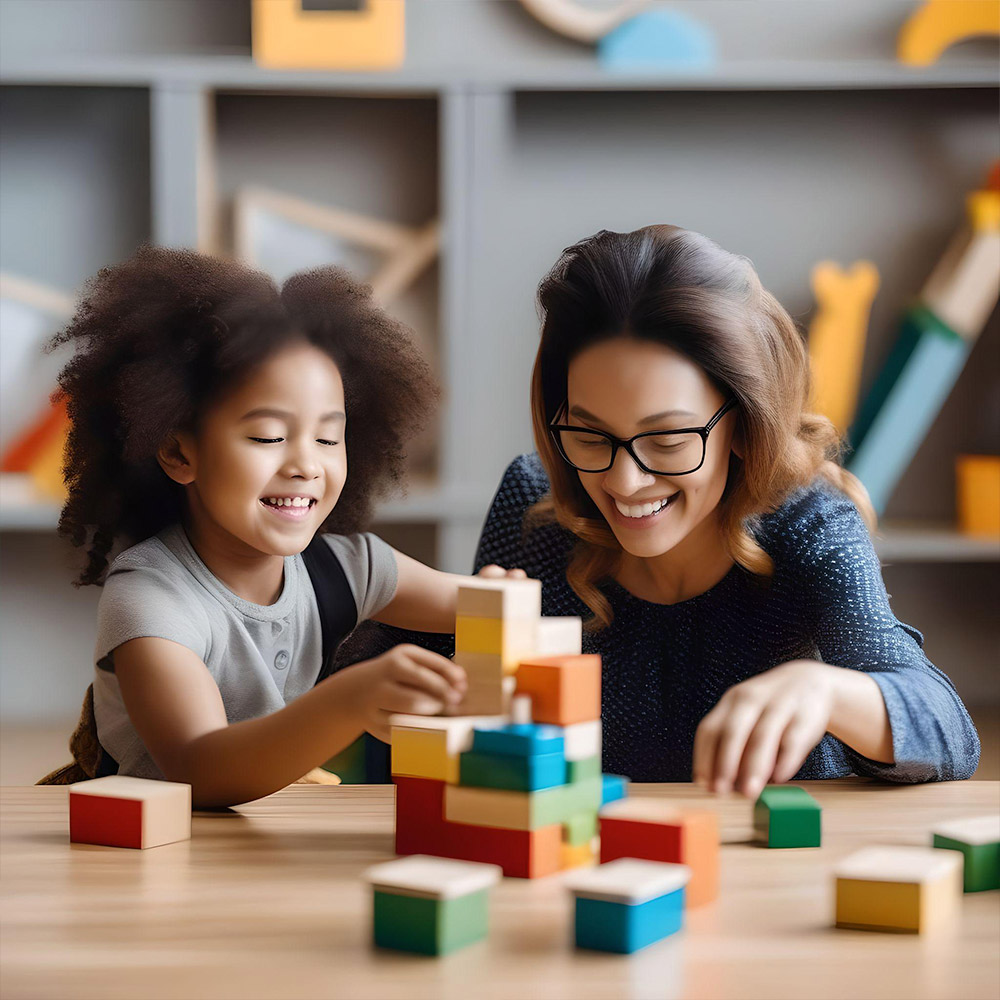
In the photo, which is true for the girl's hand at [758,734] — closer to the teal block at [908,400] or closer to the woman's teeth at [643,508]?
the woman's teeth at [643,508]

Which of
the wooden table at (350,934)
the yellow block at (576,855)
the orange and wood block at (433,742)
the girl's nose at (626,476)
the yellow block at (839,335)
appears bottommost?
the wooden table at (350,934)

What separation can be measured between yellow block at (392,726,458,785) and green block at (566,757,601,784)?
0.06 m

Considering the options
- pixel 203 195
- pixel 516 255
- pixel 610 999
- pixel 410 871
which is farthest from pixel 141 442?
pixel 516 255

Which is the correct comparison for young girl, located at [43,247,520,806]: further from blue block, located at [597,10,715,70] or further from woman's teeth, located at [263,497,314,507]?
blue block, located at [597,10,715,70]

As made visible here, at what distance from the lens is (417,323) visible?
2000 millimetres

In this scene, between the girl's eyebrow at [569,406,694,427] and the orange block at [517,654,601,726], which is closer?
the orange block at [517,654,601,726]

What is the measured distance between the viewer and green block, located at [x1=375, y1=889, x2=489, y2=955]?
569mm

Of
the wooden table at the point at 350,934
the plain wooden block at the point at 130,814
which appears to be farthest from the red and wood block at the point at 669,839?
the plain wooden block at the point at 130,814

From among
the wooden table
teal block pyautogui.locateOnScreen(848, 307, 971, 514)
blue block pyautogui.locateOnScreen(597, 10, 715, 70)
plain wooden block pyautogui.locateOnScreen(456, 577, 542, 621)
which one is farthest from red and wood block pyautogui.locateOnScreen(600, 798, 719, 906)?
blue block pyautogui.locateOnScreen(597, 10, 715, 70)

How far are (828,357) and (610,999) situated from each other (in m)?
1.55

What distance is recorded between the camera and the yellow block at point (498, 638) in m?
0.69

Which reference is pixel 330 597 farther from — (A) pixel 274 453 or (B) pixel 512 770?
(B) pixel 512 770

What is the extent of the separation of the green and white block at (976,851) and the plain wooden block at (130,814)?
0.44 meters

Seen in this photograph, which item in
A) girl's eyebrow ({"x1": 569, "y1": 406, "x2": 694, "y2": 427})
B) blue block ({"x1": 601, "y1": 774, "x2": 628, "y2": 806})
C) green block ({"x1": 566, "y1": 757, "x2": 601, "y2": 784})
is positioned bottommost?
blue block ({"x1": 601, "y1": 774, "x2": 628, "y2": 806})
